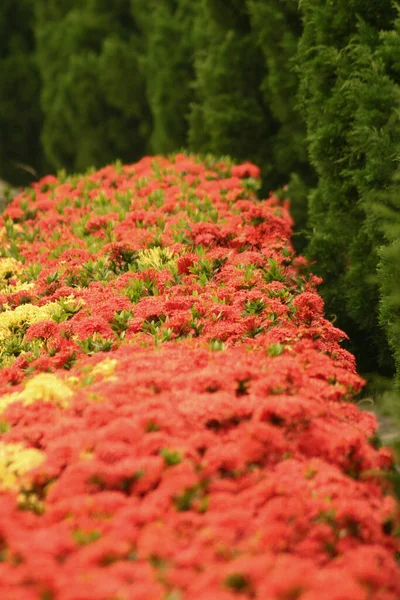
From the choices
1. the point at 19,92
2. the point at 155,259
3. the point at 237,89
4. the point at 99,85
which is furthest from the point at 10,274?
the point at 19,92

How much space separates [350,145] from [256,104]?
2935 millimetres

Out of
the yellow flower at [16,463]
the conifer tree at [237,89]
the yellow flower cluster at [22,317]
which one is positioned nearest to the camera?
the yellow flower at [16,463]

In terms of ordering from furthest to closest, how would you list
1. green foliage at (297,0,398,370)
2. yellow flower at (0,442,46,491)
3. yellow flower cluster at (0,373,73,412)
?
green foliage at (297,0,398,370), yellow flower cluster at (0,373,73,412), yellow flower at (0,442,46,491)

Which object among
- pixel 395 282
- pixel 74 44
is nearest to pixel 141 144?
pixel 74 44

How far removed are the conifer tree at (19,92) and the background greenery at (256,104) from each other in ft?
0.08

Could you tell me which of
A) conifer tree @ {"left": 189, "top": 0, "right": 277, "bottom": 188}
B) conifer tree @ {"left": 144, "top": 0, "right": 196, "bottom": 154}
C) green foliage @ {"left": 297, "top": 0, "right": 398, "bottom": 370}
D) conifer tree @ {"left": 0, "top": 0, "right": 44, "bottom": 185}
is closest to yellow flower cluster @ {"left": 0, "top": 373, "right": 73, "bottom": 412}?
green foliage @ {"left": 297, "top": 0, "right": 398, "bottom": 370}

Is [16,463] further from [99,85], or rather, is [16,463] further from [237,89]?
[99,85]

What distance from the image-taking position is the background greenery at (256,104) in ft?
20.7

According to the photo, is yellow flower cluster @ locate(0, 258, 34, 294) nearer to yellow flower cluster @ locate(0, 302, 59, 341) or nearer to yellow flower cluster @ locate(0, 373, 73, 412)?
yellow flower cluster @ locate(0, 302, 59, 341)

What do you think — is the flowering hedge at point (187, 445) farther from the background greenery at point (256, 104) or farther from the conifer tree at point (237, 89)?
the conifer tree at point (237, 89)

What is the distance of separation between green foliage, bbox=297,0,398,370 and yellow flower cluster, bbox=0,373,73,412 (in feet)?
10.6

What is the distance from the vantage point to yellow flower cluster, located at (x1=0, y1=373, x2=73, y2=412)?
374cm

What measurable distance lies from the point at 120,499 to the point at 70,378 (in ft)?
3.87

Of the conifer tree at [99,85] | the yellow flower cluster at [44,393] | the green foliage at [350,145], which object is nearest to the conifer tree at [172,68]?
the conifer tree at [99,85]
